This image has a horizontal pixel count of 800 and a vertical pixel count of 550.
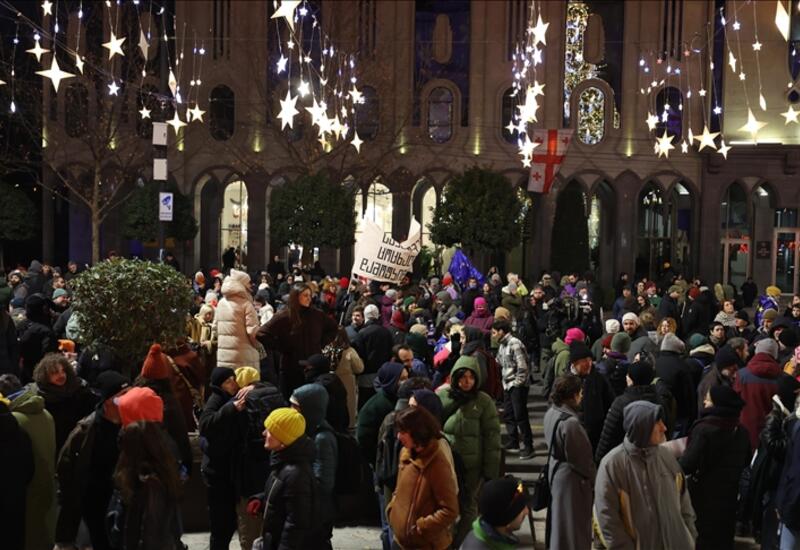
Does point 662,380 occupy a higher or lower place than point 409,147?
lower

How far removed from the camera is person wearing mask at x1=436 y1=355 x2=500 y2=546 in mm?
7758

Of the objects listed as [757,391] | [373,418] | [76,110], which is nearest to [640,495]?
[373,418]

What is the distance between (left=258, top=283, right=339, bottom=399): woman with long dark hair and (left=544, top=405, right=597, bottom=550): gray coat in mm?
3599

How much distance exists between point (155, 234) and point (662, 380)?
2444cm

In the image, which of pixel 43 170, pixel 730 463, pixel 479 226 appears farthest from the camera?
pixel 43 170

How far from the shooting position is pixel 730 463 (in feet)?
25.1

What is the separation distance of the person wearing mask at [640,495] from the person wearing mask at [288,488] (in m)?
1.71

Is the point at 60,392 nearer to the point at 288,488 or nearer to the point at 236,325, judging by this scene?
the point at 288,488

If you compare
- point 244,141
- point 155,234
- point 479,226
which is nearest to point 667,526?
point 479,226

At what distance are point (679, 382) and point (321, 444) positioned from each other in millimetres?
4579

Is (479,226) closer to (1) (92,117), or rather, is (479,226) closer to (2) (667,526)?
(1) (92,117)

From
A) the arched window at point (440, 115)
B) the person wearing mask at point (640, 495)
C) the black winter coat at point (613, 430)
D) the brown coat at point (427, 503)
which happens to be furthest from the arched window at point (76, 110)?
the person wearing mask at point (640, 495)

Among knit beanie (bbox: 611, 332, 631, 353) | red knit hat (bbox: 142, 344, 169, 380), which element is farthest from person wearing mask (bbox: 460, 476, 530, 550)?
knit beanie (bbox: 611, 332, 631, 353)

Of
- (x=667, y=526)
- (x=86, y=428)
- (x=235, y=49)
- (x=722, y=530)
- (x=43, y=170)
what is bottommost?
(x=722, y=530)
